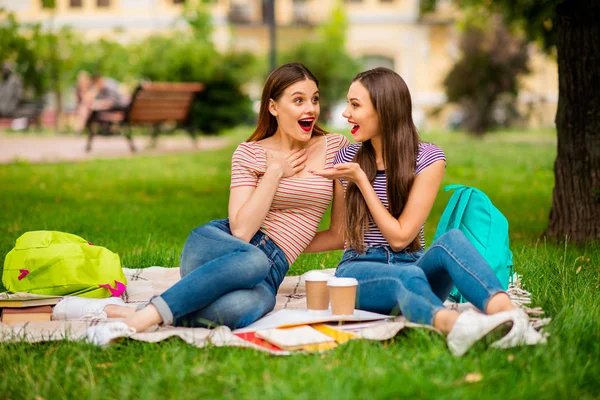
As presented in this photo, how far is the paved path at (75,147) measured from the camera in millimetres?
13336

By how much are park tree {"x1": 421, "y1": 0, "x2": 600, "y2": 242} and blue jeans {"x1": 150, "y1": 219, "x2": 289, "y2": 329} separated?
2735 mm

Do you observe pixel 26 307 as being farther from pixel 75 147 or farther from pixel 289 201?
pixel 75 147

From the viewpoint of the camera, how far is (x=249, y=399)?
281 cm

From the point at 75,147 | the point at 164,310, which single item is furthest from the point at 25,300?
the point at 75,147

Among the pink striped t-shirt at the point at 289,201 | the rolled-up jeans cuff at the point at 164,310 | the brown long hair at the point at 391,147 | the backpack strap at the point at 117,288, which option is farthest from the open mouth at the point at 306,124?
the backpack strap at the point at 117,288

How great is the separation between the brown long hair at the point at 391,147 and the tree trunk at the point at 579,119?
2.30 meters

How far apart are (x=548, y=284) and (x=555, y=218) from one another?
6.05ft

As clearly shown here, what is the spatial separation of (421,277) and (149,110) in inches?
446

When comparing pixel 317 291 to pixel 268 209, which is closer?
pixel 317 291

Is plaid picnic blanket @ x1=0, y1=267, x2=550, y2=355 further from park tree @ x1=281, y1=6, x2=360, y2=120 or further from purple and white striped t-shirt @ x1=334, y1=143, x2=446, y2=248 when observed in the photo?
park tree @ x1=281, y1=6, x2=360, y2=120

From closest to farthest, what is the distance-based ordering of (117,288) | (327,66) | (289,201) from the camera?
(289,201) → (117,288) → (327,66)

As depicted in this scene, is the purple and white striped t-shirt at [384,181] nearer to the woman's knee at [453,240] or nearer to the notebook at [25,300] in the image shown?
the woman's knee at [453,240]

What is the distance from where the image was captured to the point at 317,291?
3979mm

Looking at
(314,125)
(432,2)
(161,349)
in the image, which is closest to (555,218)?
(314,125)
